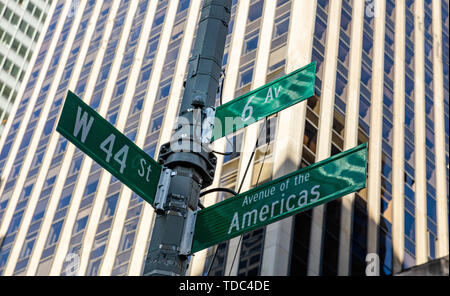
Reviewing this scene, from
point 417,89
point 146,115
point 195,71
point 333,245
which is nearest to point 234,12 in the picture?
point 146,115

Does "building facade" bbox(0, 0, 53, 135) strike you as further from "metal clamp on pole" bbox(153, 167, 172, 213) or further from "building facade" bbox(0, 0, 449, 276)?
"metal clamp on pole" bbox(153, 167, 172, 213)

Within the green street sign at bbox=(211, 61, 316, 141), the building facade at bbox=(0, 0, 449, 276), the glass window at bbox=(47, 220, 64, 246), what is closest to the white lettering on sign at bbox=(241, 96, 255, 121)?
the green street sign at bbox=(211, 61, 316, 141)

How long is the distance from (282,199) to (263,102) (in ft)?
4.00

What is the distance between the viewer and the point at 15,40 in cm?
7219

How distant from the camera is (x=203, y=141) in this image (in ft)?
26.6

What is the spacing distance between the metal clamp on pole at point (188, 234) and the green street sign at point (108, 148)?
1.34 ft

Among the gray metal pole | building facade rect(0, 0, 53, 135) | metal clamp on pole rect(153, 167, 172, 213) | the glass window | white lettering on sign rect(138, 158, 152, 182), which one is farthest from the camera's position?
building facade rect(0, 0, 53, 135)

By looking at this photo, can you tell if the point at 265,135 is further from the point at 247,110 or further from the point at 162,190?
the point at 162,190

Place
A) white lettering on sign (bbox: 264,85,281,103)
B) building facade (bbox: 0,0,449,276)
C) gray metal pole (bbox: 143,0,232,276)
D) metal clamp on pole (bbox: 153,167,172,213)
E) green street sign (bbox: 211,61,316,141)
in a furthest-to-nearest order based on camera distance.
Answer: building facade (bbox: 0,0,449,276)
white lettering on sign (bbox: 264,85,281,103)
green street sign (bbox: 211,61,316,141)
metal clamp on pole (bbox: 153,167,172,213)
gray metal pole (bbox: 143,0,232,276)

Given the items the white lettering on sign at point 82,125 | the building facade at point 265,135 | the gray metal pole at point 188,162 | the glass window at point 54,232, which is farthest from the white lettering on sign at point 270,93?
the glass window at point 54,232

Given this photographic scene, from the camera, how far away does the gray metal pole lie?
7.43 meters

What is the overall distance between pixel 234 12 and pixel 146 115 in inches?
328

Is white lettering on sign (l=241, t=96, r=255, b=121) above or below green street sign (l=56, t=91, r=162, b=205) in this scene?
above
